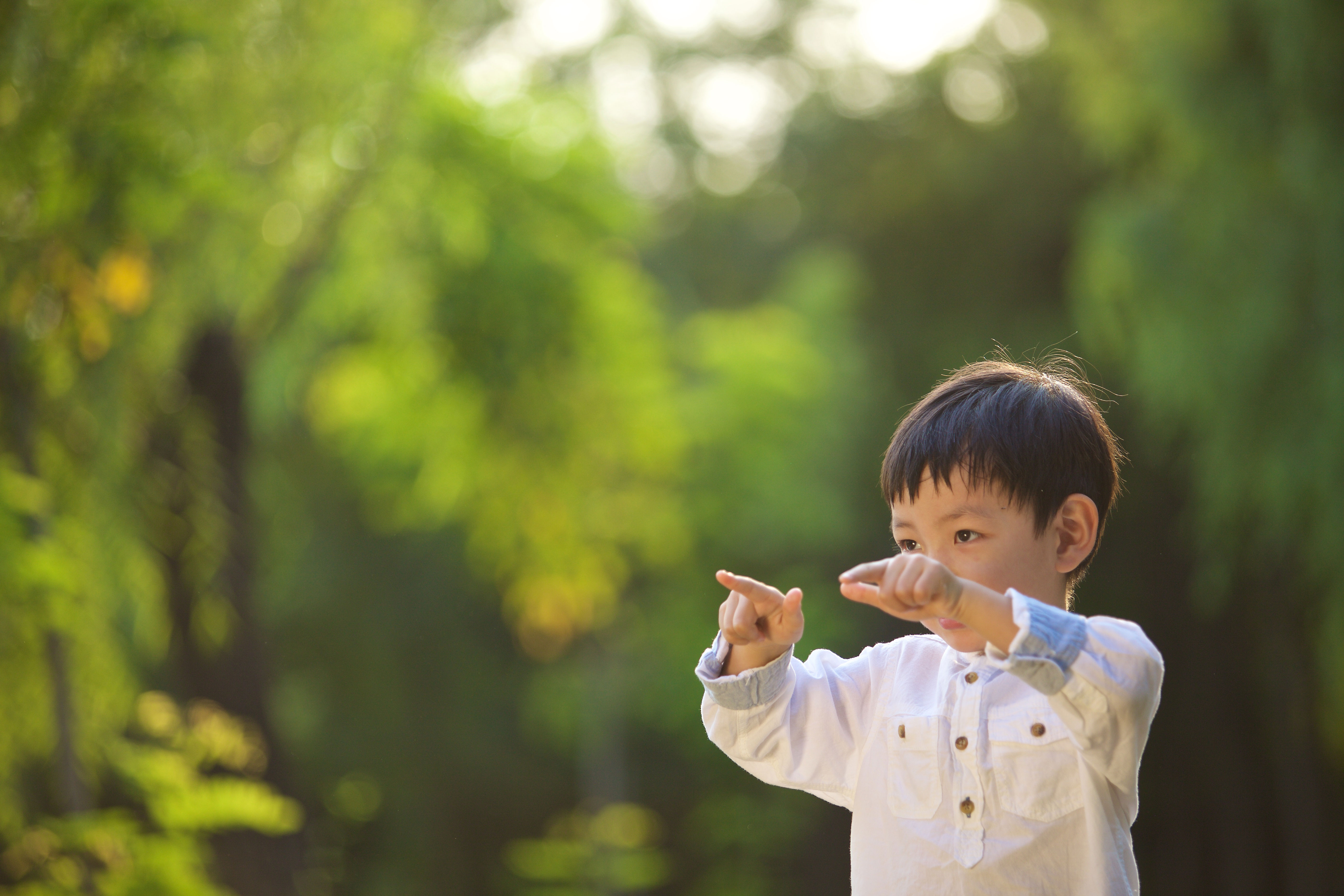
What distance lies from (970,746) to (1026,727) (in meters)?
0.05

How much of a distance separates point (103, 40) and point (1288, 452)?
125 inches

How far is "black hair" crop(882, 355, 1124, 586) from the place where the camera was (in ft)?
3.12

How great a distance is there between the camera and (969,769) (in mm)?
935

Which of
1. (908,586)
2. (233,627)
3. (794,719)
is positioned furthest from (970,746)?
→ (233,627)

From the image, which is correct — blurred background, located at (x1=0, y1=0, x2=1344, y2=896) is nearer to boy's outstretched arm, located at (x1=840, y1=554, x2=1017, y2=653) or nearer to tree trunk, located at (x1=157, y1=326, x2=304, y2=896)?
tree trunk, located at (x1=157, y1=326, x2=304, y2=896)

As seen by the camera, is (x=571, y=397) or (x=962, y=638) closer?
(x=962, y=638)

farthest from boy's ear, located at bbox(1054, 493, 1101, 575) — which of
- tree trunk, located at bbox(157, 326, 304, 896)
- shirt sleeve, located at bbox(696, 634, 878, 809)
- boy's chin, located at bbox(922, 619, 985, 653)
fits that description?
tree trunk, located at bbox(157, 326, 304, 896)

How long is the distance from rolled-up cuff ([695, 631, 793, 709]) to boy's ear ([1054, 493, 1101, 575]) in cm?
26

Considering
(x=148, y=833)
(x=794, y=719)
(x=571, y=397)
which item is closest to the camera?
(x=794, y=719)

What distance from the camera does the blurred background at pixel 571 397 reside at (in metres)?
2.22

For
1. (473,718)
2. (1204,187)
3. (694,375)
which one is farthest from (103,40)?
(473,718)

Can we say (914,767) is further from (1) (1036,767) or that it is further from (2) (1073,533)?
(2) (1073,533)

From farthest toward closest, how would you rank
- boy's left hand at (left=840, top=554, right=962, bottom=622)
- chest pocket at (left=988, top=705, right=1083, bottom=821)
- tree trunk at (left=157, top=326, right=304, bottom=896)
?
tree trunk at (left=157, top=326, right=304, bottom=896), chest pocket at (left=988, top=705, right=1083, bottom=821), boy's left hand at (left=840, top=554, right=962, bottom=622)

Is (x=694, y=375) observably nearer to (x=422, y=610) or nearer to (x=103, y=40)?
(x=422, y=610)
